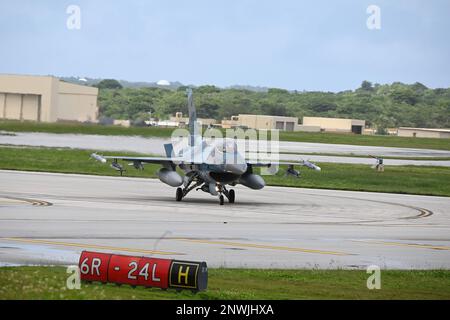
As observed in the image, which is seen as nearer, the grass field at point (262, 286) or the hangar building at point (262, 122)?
the grass field at point (262, 286)

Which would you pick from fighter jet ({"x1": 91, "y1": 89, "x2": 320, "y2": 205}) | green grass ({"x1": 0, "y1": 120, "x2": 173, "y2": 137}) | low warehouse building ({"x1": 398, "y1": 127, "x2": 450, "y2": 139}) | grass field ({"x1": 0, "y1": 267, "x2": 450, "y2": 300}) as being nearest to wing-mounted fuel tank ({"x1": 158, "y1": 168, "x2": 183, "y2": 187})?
fighter jet ({"x1": 91, "y1": 89, "x2": 320, "y2": 205})

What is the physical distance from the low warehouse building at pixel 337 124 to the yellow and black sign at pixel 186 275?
393 ft

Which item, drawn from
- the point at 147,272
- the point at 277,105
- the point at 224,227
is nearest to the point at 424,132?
the point at 277,105

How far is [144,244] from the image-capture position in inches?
876

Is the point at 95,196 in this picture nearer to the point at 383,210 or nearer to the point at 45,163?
the point at 383,210

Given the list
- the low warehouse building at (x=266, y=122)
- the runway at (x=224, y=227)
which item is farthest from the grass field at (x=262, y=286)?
the low warehouse building at (x=266, y=122)

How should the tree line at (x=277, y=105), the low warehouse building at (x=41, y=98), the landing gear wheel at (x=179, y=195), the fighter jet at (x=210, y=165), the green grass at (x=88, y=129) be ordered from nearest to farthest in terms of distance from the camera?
the fighter jet at (x=210, y=165), the landing gear wheel at (x=179, y=195), the green grass at (x=88, y=129), the low warehouse building at (x=41, y=98), the tree line at (x=277, y=105)

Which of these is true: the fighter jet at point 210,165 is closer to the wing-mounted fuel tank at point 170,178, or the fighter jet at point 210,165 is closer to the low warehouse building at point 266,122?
the wing-mounted fuel tank at point 170,178

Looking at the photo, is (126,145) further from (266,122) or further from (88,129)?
(266,122)

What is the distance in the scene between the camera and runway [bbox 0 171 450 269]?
69.6 feet

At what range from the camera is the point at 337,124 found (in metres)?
136

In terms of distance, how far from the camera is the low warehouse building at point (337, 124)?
135 metres

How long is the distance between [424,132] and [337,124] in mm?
13323
